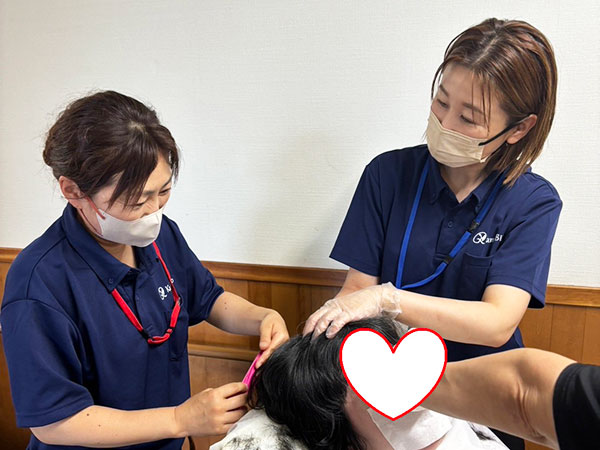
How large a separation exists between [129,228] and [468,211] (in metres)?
0.80

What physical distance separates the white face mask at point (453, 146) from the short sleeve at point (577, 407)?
2.34 ft

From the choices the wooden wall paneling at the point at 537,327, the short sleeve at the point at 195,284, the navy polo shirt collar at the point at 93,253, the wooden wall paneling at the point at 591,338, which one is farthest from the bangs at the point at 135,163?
the wooden wall paneling at the point at 591,338

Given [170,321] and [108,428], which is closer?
[108,428]

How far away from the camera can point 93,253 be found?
108cm

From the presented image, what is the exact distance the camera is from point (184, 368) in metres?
1.32

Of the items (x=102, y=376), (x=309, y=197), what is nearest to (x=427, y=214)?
(x=309, y=197)

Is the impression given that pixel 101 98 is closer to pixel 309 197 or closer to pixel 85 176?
pixel 85 176

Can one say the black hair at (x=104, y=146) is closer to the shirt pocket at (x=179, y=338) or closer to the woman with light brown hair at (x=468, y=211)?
the shirt pocket at (x=179, y=338)

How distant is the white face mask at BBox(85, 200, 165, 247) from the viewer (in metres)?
1.05

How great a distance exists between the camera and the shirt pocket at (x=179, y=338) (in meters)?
1.25

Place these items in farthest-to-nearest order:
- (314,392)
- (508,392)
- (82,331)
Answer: (82,331) < (314,392) < (508,392)

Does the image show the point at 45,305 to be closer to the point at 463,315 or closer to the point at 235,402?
the point at 235,402

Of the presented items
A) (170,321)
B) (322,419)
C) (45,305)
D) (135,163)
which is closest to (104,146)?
(135,163)

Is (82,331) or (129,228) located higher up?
(129,228)
